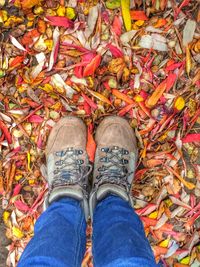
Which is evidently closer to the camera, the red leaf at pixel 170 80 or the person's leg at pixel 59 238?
the person's leg at pixel 59 238

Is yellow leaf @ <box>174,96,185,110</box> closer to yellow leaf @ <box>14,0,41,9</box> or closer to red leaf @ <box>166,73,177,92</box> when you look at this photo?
red leaf @ <box>166,73,177,92</box>

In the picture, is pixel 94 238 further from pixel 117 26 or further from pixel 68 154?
pixel 117 26

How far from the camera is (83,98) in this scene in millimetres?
2125

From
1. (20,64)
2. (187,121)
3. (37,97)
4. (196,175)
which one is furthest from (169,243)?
(20,64)

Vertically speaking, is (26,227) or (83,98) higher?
(83,98)

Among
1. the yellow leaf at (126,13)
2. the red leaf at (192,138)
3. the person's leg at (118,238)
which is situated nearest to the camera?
the person's leg at (118,238)

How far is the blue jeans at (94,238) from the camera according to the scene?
144 centimetres

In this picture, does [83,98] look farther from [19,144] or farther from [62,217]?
[62,217]

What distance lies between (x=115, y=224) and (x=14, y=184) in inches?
32.1

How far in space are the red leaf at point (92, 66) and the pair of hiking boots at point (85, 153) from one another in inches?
9.4

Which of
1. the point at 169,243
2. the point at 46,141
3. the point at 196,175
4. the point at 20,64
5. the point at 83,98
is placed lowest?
the point at 169,243

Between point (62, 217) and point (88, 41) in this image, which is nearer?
point (62, 217)

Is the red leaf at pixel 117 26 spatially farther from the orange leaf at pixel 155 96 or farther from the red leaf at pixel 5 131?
the red leaf at pixel 5 131

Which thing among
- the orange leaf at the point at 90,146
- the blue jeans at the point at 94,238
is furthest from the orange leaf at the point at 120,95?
the blue jeans at the point at 94,238
